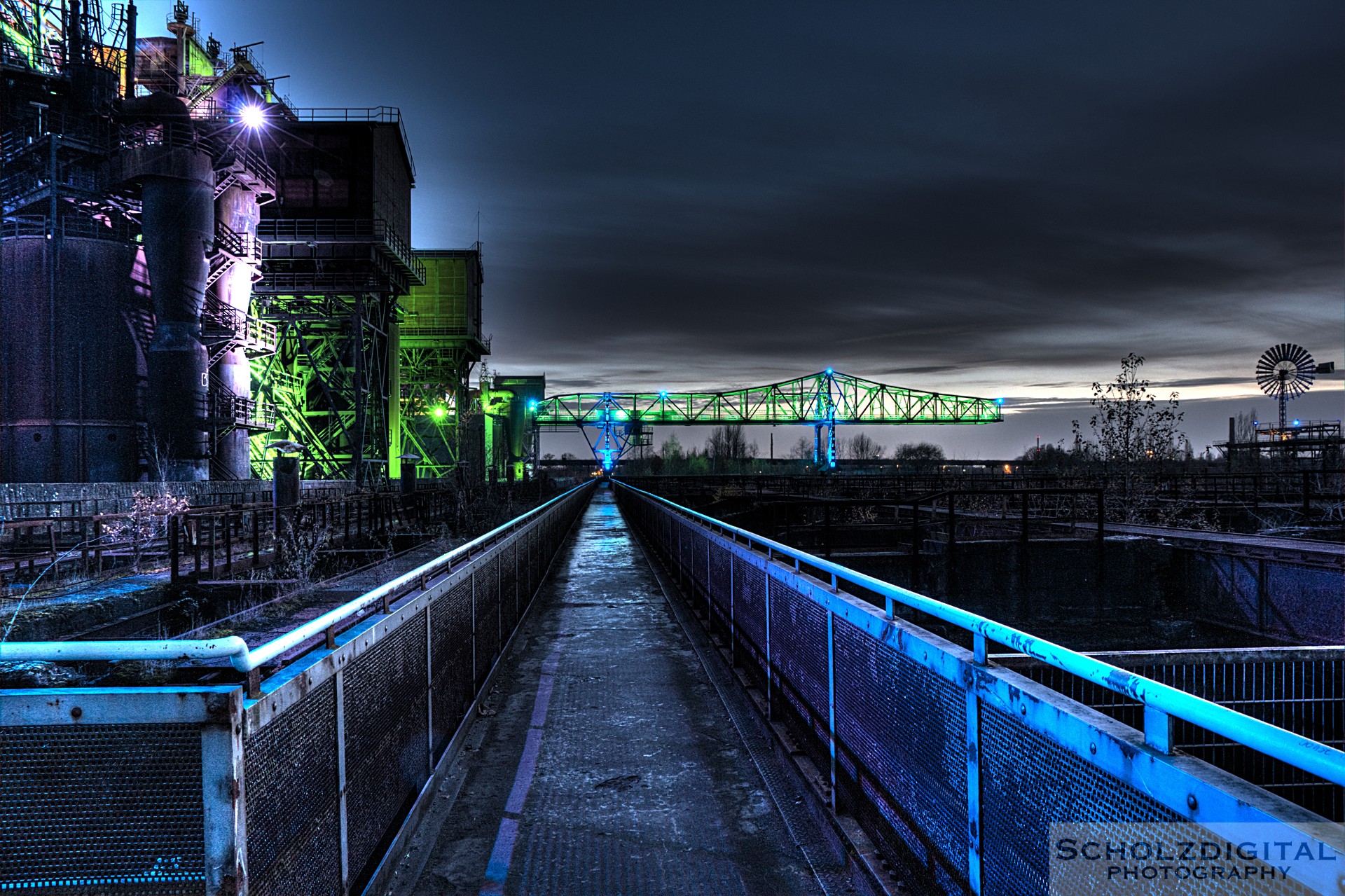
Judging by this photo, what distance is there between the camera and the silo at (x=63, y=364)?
31.7 m

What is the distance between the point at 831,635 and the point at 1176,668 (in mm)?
2778

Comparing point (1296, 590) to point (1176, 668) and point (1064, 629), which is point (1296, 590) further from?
point (1176, 668)

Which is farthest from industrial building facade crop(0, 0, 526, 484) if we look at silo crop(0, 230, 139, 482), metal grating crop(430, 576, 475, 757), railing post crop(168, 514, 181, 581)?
metal grating crop(430, 576, 475, 757)

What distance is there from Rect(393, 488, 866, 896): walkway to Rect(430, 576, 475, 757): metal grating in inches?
13.1

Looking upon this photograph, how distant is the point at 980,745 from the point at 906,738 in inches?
35.6

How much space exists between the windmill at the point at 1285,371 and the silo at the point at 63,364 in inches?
4050

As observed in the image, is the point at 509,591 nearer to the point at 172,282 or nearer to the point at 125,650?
the point at 125,650

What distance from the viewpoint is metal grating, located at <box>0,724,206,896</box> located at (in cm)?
275

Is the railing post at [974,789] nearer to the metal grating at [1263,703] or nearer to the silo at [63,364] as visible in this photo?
the metal grating at [1263,703]

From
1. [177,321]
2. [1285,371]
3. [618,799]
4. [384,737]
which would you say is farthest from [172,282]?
[1285,371]

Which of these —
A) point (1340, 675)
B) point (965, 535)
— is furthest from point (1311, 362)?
point (1340, 675)

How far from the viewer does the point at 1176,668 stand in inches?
232

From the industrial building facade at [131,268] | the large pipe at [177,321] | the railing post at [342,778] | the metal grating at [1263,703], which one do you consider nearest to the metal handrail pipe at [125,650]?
the railing post at [342,778]

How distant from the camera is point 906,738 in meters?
4.27
